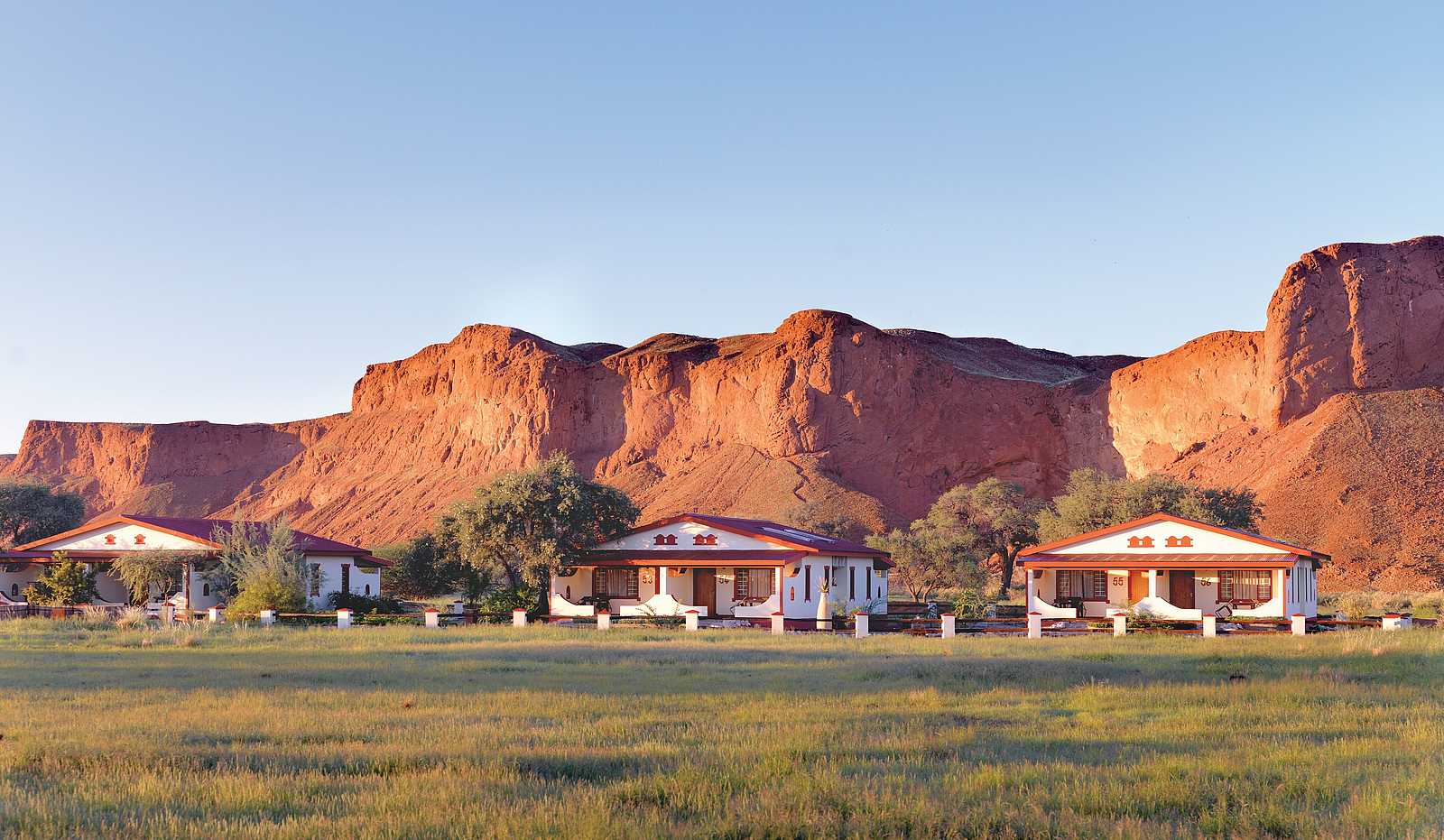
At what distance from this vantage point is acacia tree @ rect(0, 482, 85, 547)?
7000 cm

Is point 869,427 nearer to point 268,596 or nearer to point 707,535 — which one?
point 707,535

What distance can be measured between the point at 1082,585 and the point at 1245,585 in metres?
5.50

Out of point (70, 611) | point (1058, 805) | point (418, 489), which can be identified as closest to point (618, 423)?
point (418, 489)

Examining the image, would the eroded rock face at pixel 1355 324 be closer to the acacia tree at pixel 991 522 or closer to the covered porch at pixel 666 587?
the acacia tree at pixel 991 522

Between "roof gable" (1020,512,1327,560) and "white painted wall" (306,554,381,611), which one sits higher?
"roof gable" (1020,512,1327,560)

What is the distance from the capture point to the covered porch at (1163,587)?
41.5m

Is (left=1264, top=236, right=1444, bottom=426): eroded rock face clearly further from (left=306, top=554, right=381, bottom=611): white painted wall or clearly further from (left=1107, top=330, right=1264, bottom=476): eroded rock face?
(left=306, top=554, right=381, bottom=611): white painted wall

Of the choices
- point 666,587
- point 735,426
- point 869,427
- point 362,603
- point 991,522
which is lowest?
point 362,603

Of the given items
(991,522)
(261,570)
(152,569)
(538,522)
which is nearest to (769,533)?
(538,522)

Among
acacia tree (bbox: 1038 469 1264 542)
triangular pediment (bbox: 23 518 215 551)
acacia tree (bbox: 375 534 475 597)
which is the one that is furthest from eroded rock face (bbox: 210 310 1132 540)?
triangular pediment (bbox: 23 518 215 551)

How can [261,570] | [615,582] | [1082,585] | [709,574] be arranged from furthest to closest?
[615,582], [1082,585], [709,574], [261,570]

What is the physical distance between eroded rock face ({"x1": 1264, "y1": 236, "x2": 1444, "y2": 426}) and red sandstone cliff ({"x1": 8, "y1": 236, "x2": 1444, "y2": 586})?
0.42 ft

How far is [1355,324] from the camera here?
7900 cm

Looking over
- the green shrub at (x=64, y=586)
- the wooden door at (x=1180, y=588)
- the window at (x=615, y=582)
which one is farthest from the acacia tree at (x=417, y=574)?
the wooden door at (x=1180, y=588)
